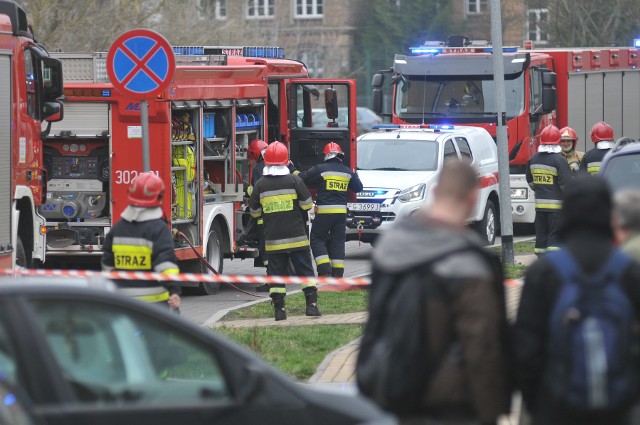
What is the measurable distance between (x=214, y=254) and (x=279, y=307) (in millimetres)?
3237

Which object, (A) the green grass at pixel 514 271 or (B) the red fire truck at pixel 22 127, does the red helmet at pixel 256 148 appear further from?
(A) the green grass at pixel 514 271

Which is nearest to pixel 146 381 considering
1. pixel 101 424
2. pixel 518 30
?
pixel 101 424

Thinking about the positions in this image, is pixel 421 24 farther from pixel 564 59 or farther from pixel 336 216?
pixel 336 216

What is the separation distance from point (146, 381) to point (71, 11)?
24646 mm

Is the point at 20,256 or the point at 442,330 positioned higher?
the point at 442,330

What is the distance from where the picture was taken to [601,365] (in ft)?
15.0

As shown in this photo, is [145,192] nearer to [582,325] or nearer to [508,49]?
[582,325]

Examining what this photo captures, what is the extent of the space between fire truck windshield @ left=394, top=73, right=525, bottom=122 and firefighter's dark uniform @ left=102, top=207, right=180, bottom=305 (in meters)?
14.6

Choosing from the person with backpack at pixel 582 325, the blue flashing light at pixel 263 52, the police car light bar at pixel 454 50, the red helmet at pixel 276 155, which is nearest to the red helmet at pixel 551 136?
the red helmet at pixel 276 155

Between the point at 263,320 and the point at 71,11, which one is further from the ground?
the point at 71,11

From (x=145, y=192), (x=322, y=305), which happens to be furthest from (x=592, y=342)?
(x=322, y=305)

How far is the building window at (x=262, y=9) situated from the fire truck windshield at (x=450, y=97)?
138 ft

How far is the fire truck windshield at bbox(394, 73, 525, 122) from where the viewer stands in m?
22.7

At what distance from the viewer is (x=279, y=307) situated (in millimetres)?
13047
